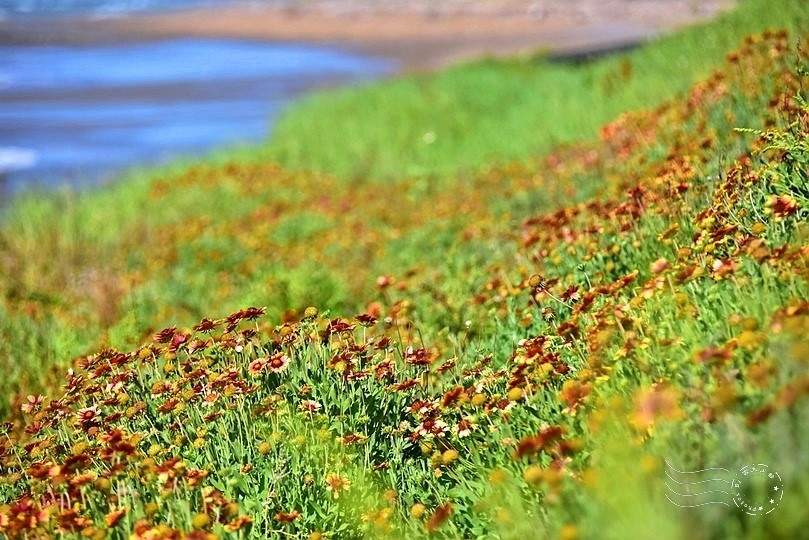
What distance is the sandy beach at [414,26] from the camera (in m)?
37.3

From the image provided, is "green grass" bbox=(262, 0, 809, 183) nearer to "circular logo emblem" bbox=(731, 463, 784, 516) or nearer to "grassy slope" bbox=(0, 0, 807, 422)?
"grassy slope" bbox=(0, 0, 807, 422)

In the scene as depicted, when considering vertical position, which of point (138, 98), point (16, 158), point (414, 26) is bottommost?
point (16, 158)

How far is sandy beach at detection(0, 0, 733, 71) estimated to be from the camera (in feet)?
122

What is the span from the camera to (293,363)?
4.26 m

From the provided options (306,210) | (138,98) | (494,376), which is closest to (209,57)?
(138,98)

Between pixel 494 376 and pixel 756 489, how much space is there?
1.59 meters

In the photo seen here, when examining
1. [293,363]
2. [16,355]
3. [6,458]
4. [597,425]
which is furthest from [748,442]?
[16,355]

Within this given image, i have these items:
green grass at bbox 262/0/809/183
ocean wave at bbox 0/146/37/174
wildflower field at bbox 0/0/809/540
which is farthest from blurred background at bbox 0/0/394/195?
wildflower field at bbox 0/0/809/540

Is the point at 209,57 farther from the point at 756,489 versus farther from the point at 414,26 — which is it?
the point at 756,489

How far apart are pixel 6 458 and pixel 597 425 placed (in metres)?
2.56

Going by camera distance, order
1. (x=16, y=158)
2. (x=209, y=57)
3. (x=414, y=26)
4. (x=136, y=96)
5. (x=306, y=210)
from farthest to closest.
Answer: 1. (x=414, y=26)
2. (x=209, y=57)
3. (x=136, y=96)
4. (x=16, y=158)
5. (x=306, y=210)

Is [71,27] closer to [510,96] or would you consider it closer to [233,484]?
[510,96]

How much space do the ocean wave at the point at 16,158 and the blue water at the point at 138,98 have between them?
2 centimetres

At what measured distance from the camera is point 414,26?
45.8 meters
